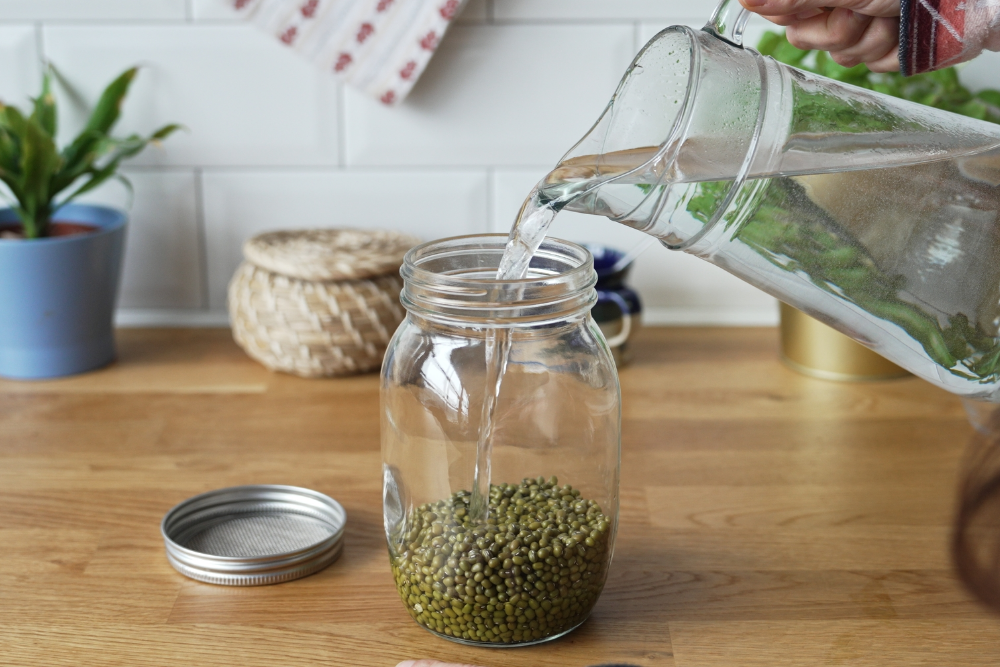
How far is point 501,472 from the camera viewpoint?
63cm

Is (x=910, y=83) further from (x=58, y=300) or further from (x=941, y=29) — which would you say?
(x=58, y=300)

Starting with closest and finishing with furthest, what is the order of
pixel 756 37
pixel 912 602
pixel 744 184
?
pixel 744 184
pixel 912 602
pixel 756 37

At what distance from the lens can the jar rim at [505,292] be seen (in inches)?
21.9

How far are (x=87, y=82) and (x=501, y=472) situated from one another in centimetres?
78

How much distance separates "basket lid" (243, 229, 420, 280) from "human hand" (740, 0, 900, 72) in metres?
0.46

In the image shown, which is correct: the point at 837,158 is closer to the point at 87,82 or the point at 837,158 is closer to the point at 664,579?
the point at 664,579

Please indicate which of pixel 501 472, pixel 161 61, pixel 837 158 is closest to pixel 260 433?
pixel 501 472

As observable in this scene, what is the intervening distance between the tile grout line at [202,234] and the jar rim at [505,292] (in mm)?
631

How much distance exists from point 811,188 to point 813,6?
15 cm

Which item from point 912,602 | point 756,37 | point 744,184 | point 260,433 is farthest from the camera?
point 756,37

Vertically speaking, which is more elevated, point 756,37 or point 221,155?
point 756,37

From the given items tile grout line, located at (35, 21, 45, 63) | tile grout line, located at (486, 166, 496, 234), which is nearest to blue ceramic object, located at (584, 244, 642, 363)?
tile grout line, located at (486, 166, 496, 234)

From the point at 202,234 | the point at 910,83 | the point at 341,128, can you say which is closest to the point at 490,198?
the point at 341,128

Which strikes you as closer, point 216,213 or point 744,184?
point 744,184
